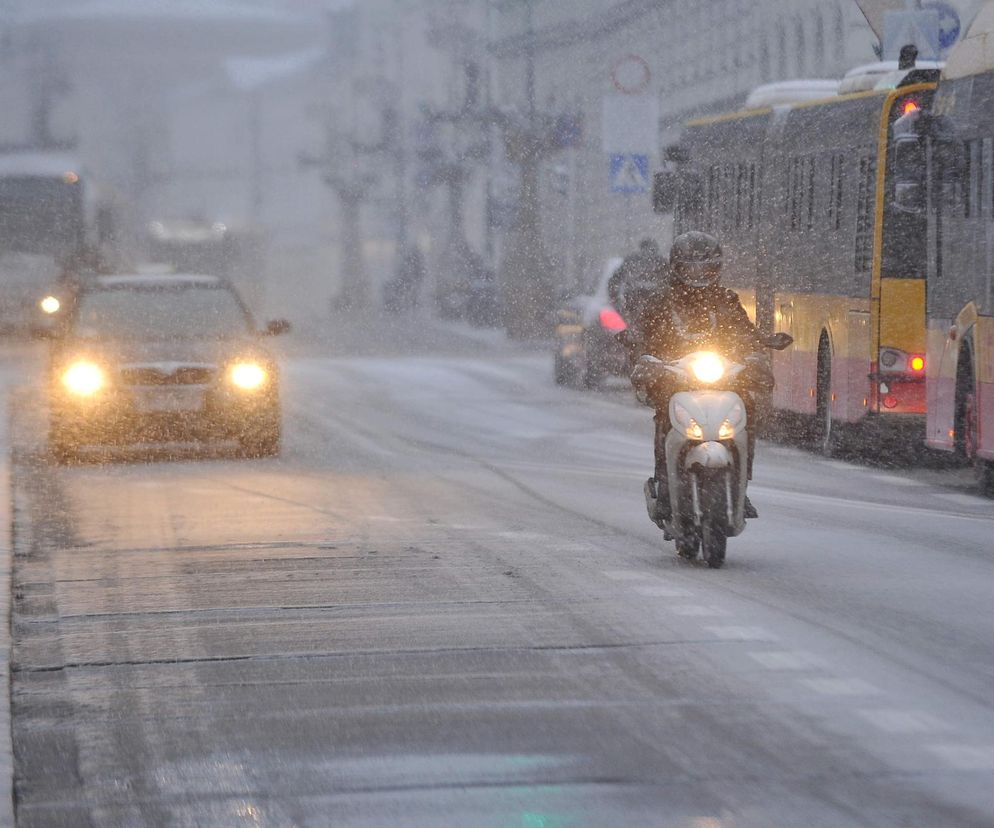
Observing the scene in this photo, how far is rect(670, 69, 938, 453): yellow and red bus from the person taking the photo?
19078 millimetres

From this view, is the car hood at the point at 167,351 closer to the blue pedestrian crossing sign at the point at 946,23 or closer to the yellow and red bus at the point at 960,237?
the yellow and red bus at the point at 960,237

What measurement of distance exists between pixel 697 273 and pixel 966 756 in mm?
5093

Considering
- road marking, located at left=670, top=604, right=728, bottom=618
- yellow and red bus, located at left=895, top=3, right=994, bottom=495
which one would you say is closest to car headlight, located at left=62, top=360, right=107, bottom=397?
yellow and red bus, located at left=895, top=3, right=994, bottom=495

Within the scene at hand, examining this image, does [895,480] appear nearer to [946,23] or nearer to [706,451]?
[706,451]

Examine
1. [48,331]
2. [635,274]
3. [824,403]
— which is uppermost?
[635,274]

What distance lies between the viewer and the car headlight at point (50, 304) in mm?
47188

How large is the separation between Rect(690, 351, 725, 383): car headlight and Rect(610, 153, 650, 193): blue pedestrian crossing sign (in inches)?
1020

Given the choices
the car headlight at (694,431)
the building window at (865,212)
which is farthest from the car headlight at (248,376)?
the car headlight at (694,431)

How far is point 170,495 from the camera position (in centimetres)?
1603

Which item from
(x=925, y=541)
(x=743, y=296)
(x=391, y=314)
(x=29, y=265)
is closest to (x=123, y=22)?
(x=391, y=314)

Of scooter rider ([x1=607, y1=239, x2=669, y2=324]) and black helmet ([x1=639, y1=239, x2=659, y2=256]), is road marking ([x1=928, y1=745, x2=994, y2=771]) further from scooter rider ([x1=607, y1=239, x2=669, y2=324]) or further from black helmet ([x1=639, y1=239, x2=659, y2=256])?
black helmet ([x1=639, y1=239, x2=659, y2=256])

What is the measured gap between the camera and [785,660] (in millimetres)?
8609

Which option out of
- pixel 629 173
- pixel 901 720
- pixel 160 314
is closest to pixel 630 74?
pixel 629 173

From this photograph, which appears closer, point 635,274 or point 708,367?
point 708,367
